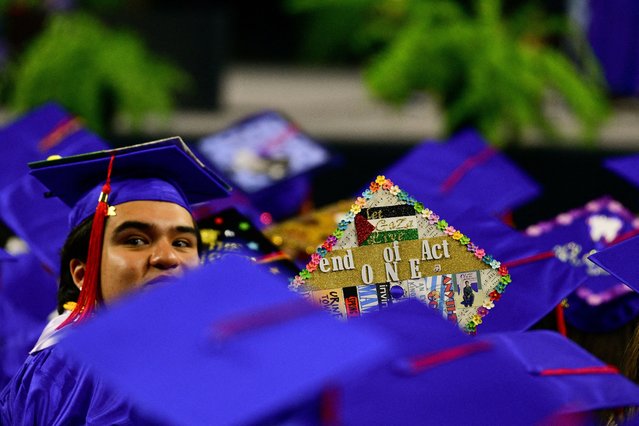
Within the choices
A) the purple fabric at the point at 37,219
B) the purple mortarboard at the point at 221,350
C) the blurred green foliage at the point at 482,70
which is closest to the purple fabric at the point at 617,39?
the blurred green foliage at the point at 482,70

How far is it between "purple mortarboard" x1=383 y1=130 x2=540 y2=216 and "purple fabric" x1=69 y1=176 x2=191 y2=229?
113 cm

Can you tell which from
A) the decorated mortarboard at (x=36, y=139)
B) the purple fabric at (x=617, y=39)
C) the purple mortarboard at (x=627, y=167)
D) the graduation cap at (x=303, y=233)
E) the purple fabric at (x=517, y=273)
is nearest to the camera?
the purple fabric at (x=517, y=273)

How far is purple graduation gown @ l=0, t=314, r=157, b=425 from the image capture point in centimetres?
193

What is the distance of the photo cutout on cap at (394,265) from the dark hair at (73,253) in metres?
0.30

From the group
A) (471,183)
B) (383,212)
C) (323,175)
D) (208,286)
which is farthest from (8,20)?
(208,286)

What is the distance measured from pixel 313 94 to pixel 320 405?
8413 mm

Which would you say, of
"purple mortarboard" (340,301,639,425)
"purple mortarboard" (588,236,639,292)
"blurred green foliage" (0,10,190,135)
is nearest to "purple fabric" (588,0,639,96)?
"blurred green foliage" (0,10,190,135)

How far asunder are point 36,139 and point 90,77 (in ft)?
7.01

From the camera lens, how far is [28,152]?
11.3 feet

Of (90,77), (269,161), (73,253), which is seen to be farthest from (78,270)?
(90,77)

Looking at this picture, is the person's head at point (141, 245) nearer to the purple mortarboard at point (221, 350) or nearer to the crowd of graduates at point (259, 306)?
the crowd of graduates at point (259, 306)

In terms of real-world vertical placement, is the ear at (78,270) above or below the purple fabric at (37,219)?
above

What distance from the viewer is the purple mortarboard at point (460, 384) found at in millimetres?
1419

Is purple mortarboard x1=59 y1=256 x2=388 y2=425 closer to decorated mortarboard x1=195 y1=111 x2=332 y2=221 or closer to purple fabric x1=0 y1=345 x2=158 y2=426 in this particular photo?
purple fabric x1=0 y1=345 x2=158 y2=426
